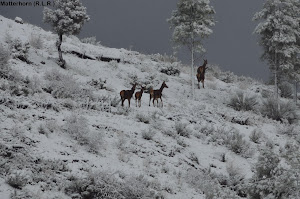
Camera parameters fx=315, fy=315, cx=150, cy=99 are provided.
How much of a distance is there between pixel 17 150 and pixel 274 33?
61.3ft

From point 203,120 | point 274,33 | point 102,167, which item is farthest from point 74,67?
point 274,33

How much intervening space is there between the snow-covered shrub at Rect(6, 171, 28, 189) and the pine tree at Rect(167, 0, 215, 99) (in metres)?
15.8

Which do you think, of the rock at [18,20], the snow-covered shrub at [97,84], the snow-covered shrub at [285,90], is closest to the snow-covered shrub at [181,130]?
the snow-covered shrub at [97,84]

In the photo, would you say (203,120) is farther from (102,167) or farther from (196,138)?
(102,167)

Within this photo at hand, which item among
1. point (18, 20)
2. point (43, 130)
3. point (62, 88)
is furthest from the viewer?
point (18, 20)

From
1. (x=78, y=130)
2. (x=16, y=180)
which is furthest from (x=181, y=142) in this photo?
(x=16, y=180)

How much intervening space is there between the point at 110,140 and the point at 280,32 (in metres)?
16.0

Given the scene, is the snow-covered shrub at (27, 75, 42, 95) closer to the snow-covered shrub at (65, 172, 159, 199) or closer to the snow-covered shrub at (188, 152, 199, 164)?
the snow-covered shrub at (65, 172, 159, 199)

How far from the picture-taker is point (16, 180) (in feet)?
18.9

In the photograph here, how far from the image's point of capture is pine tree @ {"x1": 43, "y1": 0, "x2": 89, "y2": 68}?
16750 mm

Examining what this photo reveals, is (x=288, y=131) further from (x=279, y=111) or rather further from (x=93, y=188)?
(x=93, y=188)

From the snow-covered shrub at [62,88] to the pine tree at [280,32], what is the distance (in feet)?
45.6

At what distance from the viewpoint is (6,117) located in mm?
8461

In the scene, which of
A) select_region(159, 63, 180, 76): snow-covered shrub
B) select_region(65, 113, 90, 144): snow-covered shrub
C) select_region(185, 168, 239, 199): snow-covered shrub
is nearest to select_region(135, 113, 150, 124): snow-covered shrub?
select_region(65, 113, 90, 144): snow-covered shrub
